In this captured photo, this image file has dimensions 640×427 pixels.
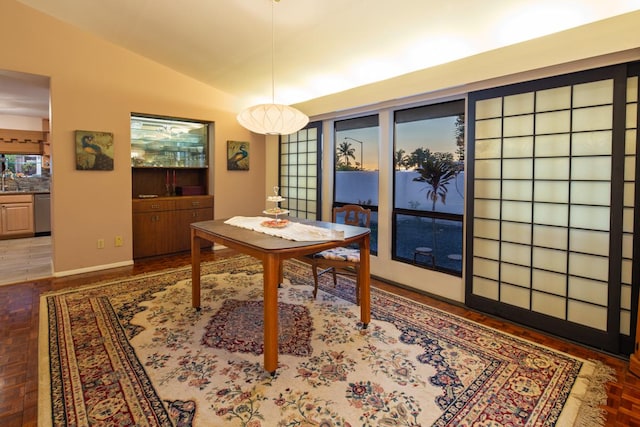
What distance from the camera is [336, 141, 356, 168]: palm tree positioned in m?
4.90

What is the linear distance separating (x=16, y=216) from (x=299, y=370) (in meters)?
6.66

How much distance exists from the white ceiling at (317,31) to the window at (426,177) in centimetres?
75

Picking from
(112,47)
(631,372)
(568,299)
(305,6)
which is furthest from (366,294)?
(112,47)

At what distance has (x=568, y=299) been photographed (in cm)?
262

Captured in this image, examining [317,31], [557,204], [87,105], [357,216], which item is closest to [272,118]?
[317,31]

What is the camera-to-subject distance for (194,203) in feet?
17.1

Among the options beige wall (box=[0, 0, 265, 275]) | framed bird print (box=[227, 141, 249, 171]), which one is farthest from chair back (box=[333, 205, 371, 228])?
beige wall (box=[0, 0, 265, 275])

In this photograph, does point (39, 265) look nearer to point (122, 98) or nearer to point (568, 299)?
point (122, 98)

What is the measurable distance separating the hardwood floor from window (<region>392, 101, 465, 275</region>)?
1.89 feet

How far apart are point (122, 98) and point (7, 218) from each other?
3.74 metres

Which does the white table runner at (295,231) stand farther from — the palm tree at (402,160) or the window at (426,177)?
the palm tree at (402,160)

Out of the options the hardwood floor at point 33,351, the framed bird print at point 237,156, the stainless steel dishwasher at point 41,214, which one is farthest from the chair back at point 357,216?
the stainless steel dishwasher at point 41,214

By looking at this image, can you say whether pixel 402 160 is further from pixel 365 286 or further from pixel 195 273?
pixel 195 273

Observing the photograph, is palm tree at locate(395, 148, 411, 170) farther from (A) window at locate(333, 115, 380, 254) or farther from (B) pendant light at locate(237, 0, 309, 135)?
(B) pendant light at locate(237, 0, 309, 135)
